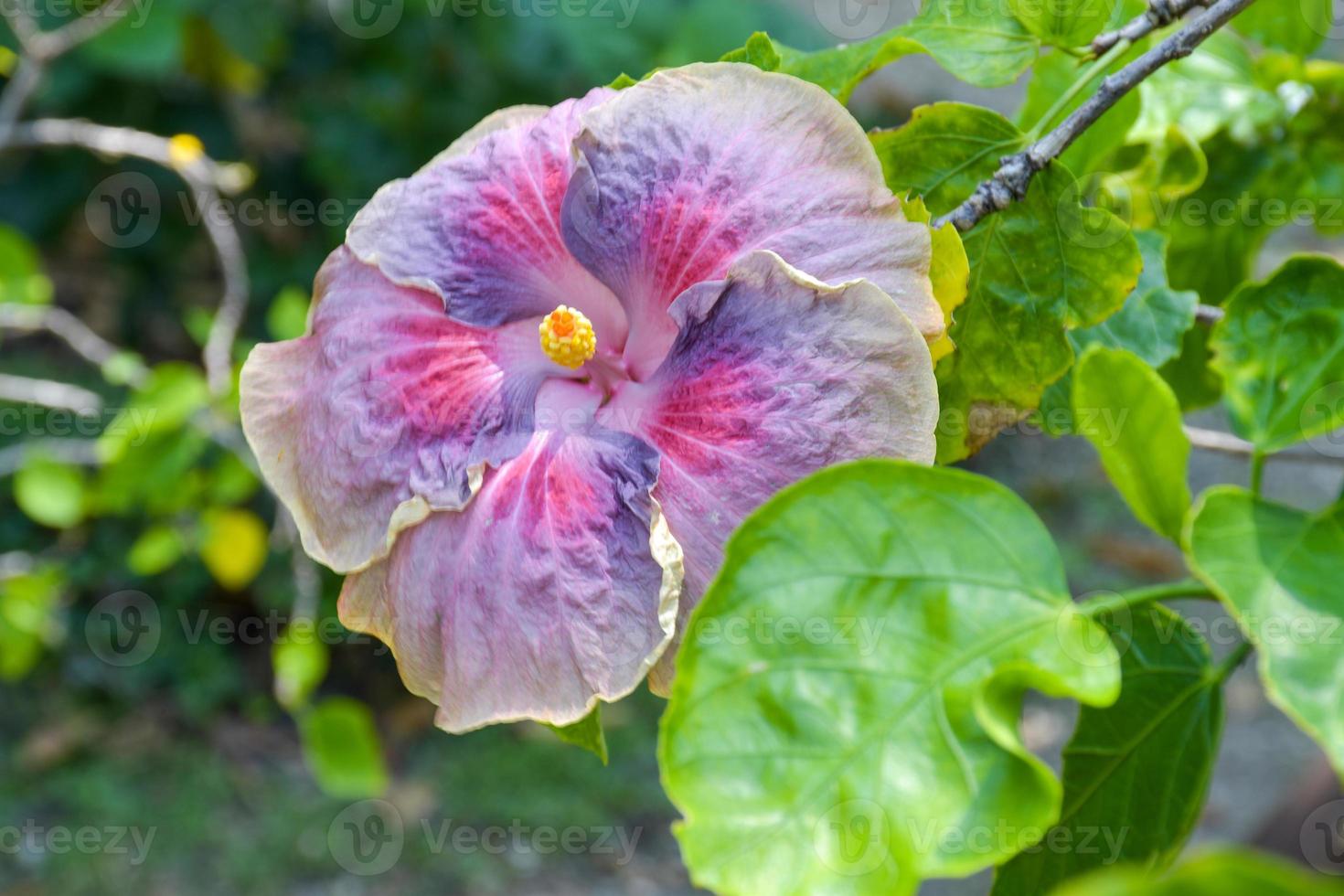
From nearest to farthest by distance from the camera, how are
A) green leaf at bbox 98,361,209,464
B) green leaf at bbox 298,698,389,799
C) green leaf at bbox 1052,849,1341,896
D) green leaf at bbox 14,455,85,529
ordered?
green leaf at bbox 1052,849,1341,896 → green leaf at bbox 98,361,209,464 → green leaf at bbox 14,455,85,529 → green leaf at bbox 298,698,389,799

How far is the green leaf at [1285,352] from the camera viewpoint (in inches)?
31.3

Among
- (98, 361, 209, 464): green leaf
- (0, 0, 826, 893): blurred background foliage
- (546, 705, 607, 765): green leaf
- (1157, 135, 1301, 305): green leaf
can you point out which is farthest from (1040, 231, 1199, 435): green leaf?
(0, 0, 826, 893): blurred background foliage

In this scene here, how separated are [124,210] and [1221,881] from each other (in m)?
4.58

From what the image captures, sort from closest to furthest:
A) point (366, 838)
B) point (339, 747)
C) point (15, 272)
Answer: point (15, 272) → point (339, 747) → point (366, 838)

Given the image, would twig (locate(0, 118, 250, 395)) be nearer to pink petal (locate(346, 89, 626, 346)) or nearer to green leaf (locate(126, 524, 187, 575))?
green leaf (locate(126, 524, 187, 575))

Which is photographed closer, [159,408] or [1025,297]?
[1025,297]

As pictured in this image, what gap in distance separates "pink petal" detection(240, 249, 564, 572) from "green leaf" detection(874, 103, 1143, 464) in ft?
1.10

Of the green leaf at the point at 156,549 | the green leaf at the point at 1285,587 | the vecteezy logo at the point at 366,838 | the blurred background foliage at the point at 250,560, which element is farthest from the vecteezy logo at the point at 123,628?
the green leaf at the point at 1285,587

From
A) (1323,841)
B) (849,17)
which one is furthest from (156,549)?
(849,17)

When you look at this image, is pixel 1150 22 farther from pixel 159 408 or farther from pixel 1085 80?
pixel 159 408

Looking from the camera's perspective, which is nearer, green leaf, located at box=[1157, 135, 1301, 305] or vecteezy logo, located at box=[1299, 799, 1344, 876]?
green leaf, located at box=[1157, 135, 1301, 305]

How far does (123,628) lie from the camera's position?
12.6 feet

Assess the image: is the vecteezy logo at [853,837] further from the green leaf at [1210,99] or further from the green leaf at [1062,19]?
the green leaf at [1210,99]

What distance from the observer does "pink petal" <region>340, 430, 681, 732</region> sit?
754mm
